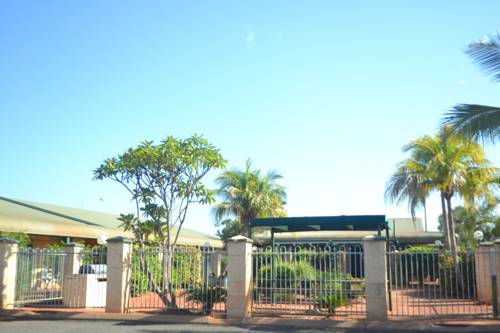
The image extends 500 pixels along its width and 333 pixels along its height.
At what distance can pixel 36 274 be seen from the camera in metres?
15.9

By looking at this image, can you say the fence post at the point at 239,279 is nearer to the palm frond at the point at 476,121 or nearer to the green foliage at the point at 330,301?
the green foliage at the point at 330,301

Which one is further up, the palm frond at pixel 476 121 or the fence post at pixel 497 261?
the palm frond at pixel 476 121

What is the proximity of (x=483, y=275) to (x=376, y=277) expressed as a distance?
576 centimetres

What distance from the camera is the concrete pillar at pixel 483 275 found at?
607 inches

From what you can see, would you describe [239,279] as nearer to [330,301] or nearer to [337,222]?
[330,301]

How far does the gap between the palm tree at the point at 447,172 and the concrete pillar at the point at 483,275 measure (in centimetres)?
285

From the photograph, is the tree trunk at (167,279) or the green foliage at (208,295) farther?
the tree trunk at (167,279)

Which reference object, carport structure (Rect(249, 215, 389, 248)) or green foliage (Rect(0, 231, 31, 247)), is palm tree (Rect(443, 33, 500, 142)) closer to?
carport structure (Rect(249, 215, 389, 248))

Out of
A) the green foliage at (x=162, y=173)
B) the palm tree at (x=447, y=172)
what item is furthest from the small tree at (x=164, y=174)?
the palm tree at (x=447, y=172)

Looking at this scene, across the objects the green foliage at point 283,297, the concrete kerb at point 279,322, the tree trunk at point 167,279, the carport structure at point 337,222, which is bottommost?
the concrete kerb at point 279,322

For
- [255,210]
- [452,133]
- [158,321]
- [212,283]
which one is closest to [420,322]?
[452,133]

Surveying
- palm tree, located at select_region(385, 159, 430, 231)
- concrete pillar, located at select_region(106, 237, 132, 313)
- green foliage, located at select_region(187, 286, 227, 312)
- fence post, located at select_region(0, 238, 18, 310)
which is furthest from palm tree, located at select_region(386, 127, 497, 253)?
fence post, located at select_region(0, 238, 18, 310)

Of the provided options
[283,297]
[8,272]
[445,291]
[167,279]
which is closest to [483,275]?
[445,291]

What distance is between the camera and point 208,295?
1434 centimetres
